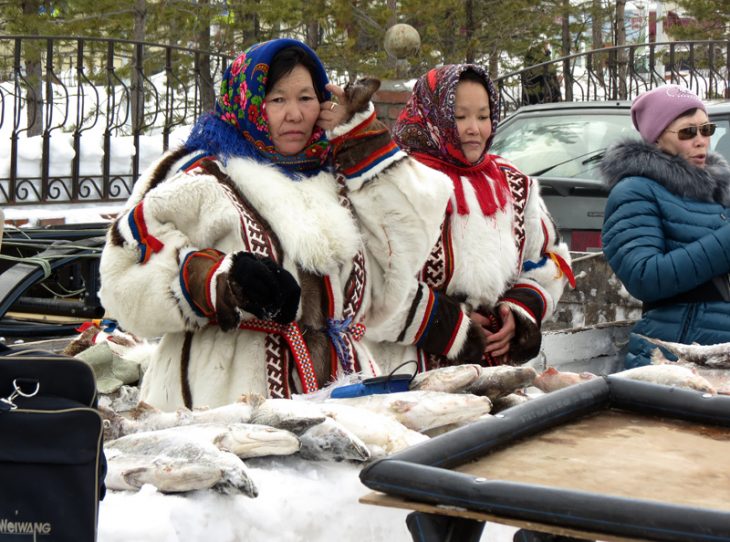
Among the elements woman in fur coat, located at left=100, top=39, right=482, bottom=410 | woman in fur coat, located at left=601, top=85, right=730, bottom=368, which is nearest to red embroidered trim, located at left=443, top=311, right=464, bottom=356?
woman in fur coat, located at left=100, top=39, right=482, bottom=410

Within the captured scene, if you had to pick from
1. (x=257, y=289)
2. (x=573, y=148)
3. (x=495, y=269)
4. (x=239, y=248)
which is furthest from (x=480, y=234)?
(x=573, y=148)

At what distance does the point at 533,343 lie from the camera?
153 inches

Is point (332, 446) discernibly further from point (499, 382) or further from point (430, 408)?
point (499, 382)

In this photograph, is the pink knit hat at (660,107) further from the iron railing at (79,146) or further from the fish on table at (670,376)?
the iron railing at (79,146)

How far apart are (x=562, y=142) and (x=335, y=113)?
490cm

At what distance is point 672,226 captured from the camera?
445cm

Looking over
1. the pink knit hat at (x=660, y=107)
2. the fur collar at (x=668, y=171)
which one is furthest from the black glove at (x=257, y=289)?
the pink knit hat at (x=660, y=107)

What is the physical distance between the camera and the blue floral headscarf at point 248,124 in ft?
11.1

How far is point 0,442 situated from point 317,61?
1.83 metres

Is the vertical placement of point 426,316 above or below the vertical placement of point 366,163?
below

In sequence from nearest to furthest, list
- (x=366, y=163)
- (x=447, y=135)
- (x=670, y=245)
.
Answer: (x=366, y=163), (x=447, y=135), (x=670, y=245)

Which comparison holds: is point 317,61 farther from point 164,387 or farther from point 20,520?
point 20,520

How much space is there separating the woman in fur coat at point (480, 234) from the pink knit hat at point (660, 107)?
75 centimetres

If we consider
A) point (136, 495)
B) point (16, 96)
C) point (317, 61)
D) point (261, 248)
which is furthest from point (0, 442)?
point (16, 96)
